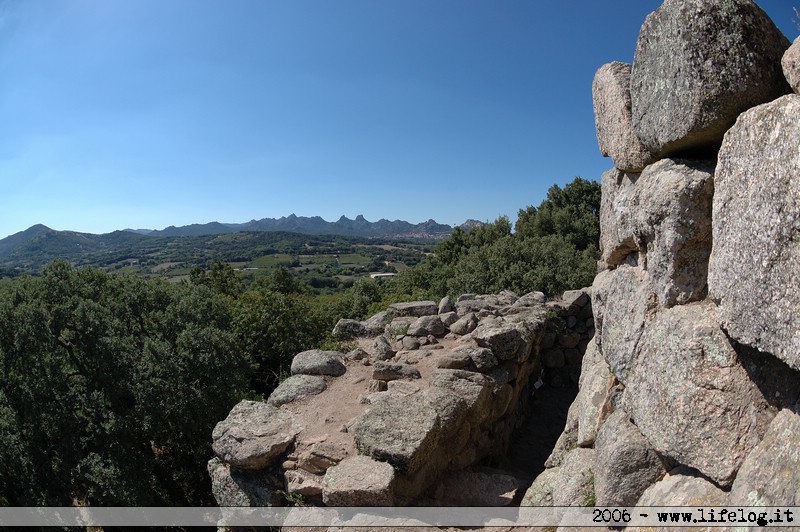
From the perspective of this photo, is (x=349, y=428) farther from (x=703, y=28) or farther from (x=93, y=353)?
(x=93, y=353)

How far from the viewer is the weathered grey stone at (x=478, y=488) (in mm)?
6590

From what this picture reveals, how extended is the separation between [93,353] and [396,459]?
866cm

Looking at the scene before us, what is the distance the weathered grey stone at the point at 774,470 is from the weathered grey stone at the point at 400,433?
3.54 m

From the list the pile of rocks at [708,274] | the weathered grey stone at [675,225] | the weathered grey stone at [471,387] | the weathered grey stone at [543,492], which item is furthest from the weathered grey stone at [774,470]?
the weathered grey stone at [471,387]

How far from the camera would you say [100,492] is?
1007cm

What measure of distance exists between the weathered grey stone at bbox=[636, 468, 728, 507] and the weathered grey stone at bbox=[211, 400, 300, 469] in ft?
14.8

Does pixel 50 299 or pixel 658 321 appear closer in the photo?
pixel 658 321

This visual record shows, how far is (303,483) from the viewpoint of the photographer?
6.12 metres

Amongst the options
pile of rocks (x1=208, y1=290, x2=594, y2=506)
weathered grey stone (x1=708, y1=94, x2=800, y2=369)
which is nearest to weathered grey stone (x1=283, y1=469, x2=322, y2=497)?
pile of rocks (x1=208, y1=290, x2=594, y2=506)

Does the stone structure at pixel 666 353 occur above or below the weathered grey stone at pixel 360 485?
above

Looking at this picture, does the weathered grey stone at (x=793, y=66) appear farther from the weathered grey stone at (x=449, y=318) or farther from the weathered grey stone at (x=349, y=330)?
the weathered grey stone at (x=349, y=330)

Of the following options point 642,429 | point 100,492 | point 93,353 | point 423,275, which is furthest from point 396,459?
point 423,275

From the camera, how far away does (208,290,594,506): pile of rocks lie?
20.0 ft

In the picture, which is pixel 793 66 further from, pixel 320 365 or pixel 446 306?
pixel 446 306
